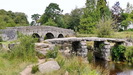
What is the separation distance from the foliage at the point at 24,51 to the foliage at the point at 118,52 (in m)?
10.6

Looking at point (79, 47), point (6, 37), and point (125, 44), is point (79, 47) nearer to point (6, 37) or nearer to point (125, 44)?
point (125, 44)

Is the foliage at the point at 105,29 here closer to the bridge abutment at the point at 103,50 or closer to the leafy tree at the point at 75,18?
the bridge abutment at the point at 103,50

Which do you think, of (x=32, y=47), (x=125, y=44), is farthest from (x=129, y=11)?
(x=32, y=47)

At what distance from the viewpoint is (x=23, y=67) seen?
346 inches

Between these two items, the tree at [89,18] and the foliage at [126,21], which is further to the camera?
the foliage at [126,21]

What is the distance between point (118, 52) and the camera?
18141mm

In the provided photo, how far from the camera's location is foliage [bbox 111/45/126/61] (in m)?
17.8

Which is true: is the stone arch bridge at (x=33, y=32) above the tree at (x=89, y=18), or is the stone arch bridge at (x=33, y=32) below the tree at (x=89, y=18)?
below

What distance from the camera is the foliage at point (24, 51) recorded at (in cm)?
1005

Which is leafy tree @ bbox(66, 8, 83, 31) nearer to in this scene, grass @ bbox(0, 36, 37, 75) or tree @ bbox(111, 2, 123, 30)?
tree @ bbox(111, 2, 123, 30)

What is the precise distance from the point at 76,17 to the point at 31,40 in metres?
34.2

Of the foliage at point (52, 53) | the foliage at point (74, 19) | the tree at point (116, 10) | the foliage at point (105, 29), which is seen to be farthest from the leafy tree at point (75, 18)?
the foliage at point (52, 53)

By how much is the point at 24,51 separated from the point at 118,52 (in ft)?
37.0

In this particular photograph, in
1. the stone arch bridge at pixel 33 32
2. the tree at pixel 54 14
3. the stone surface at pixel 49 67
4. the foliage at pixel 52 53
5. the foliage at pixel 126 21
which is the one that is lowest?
the stone surface at pixel 49 67
